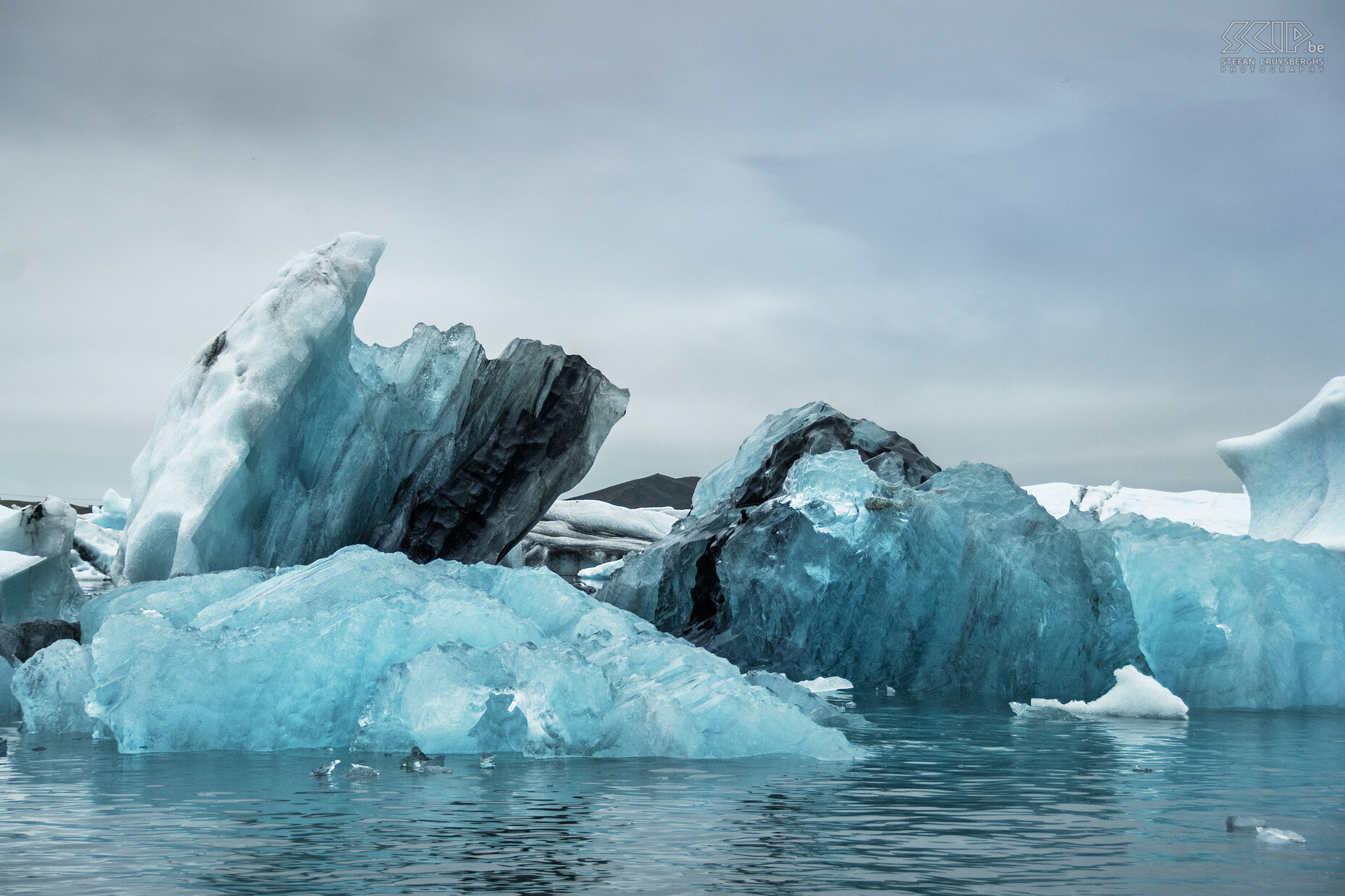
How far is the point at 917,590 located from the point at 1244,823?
11.8 meters

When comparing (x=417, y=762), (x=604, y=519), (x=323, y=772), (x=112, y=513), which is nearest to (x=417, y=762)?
(x=417, y=762)

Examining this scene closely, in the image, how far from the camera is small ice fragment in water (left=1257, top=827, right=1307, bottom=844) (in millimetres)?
5047

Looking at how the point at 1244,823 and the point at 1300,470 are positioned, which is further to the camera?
the point at 1300,470

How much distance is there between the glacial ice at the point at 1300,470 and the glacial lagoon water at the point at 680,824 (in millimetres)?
12335

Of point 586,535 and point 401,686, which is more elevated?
point 586,535

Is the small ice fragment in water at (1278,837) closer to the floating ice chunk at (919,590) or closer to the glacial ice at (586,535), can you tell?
the floating ice chunk at (919,590)

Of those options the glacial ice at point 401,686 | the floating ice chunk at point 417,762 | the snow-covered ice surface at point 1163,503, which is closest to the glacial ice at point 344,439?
the glacial ice at point 401,686

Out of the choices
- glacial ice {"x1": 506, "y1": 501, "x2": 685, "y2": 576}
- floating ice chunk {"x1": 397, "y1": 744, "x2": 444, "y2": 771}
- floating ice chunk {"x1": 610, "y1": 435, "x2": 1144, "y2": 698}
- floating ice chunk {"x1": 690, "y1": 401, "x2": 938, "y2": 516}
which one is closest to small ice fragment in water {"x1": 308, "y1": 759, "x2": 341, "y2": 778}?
floating ice chunk {"x1": 397, "y1": 744, "x2": 444, "y2": 771}

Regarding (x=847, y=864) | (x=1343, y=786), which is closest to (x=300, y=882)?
(x=847, y=864)

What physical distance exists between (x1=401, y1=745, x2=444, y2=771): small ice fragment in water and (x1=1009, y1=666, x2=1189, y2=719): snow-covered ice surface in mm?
6471

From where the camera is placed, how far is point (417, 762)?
7645mm

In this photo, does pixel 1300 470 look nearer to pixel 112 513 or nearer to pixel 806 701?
pixel 806 701

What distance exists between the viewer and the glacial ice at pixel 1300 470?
1983cm

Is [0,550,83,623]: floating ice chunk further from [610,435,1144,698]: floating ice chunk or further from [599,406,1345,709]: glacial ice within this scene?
[610,435,1144,698]: floating ice chunk
